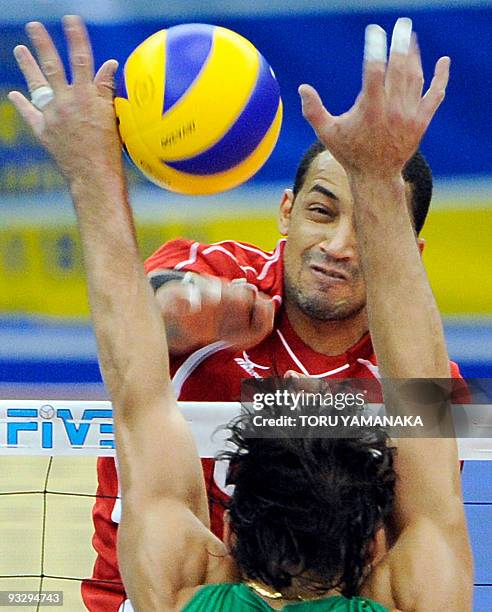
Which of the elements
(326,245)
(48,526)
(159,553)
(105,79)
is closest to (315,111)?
(105,79)

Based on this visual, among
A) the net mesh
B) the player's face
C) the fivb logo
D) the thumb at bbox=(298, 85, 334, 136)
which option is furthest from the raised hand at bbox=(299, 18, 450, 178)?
the net mesh

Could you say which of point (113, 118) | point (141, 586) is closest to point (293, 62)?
point (113, 118)

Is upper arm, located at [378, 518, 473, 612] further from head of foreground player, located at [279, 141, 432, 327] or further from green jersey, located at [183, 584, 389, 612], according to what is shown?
head of foreground player, located at [279, 141, 432, 327]

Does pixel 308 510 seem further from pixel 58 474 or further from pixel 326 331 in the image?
pixel 58 474

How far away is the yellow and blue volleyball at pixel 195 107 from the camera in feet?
7.28

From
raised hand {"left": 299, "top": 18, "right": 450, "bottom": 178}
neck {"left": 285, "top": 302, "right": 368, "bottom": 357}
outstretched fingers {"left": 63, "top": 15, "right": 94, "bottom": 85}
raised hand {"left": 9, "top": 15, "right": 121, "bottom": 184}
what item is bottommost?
raised hand {"left": 299, "top": 18, "right": 450, "bottom": 178}

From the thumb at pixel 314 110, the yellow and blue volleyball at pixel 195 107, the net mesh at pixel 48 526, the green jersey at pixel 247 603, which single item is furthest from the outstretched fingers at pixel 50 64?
the net mesh at pixel 48 526

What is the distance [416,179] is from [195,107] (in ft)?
2.54

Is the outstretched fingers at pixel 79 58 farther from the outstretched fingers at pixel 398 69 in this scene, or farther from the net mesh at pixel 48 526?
the net mesh at pixel 48 526

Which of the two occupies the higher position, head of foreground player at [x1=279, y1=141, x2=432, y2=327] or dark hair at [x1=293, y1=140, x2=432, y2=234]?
dark hair at [x1=293, y1=140, x2=432, y2=234]

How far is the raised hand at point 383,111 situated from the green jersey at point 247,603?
0.62 metres

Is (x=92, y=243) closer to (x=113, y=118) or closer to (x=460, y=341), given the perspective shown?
(x=113, y=118)

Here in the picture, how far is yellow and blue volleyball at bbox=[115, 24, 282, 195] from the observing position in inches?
87.4

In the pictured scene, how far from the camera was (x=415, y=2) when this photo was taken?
3209 mm
